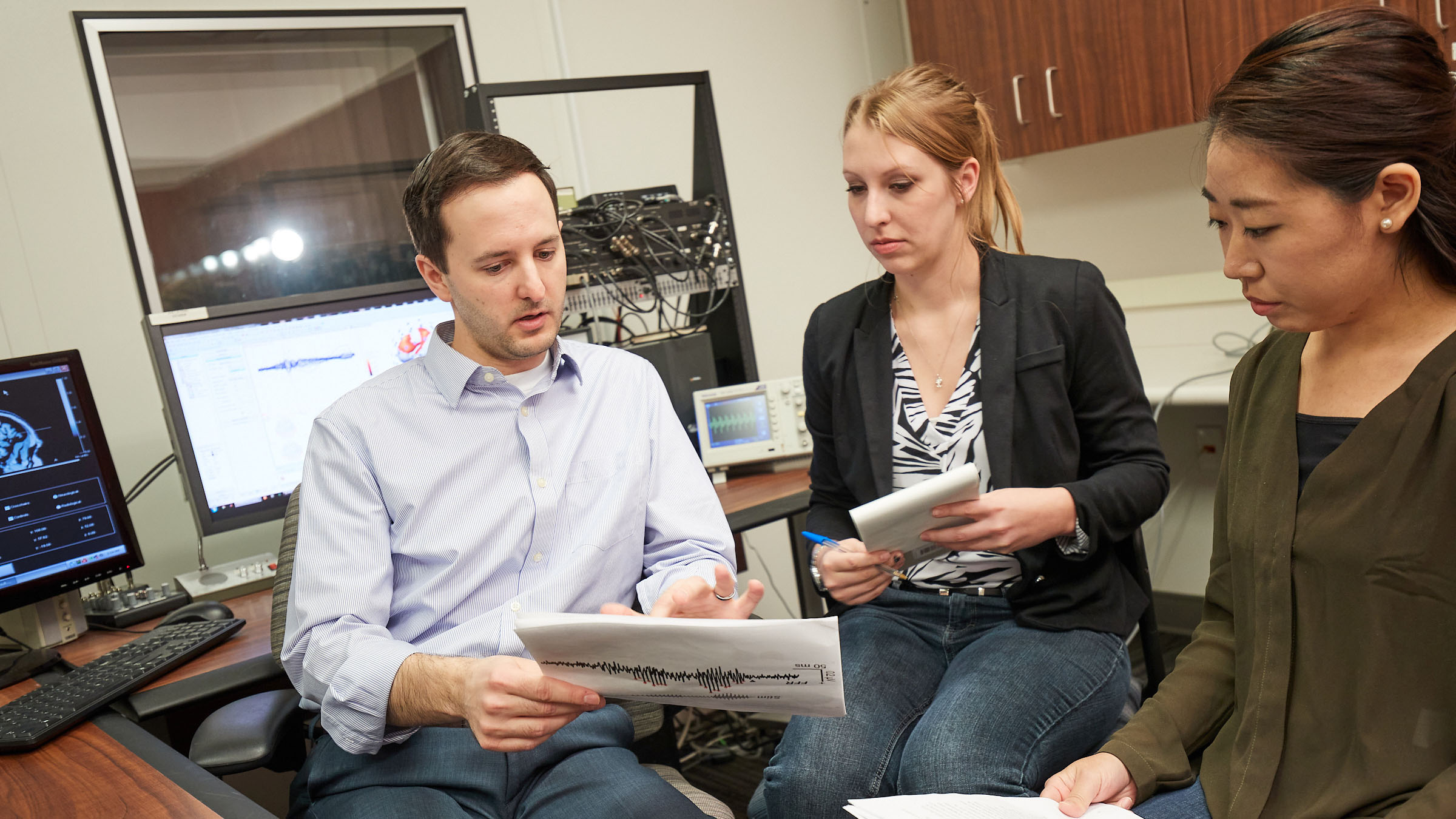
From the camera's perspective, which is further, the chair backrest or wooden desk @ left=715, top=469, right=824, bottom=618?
wooden desk @ left=715, top=469, right=824, bottom=618

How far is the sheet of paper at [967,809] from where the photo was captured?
1021mm

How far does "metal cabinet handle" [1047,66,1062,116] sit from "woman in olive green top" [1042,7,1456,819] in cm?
203

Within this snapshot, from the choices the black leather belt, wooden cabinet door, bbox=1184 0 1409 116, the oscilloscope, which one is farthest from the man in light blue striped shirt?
wooden cabinet door, bbox=1184 0 1409 116

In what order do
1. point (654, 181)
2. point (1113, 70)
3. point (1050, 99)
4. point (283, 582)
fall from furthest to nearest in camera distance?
point (654, 181)
point (1050, 99)
point (1113, 70)
point (283, 582)

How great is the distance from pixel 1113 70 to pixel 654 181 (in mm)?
1353

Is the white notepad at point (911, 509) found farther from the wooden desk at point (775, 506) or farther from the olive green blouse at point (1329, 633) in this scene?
the wooden desk at point (775, 506)

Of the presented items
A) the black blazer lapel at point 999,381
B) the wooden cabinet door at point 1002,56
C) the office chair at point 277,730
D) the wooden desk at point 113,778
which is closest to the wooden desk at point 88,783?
the wooden desk at point 113,778

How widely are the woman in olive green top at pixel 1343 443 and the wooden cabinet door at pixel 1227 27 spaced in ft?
5.26

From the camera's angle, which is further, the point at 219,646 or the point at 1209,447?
the point at 1209,447

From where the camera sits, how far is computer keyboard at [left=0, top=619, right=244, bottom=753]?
1348 millimetres

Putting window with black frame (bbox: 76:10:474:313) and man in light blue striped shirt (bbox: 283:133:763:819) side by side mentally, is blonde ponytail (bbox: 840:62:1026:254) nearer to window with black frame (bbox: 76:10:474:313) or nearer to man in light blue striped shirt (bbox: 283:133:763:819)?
man in light blue striped shirt (bbox: 283:133:763:819)

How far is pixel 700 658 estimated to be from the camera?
3.33 ft

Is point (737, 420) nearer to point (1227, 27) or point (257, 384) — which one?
point (257, 384)

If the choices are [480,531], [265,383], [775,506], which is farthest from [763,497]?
[265,383]
